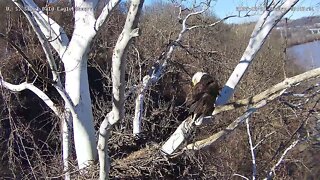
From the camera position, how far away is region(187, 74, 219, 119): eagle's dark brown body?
2795 mm

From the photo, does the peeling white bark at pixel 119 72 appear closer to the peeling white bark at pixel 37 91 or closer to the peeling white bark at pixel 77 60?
the peeling white bark at pixel 77 60

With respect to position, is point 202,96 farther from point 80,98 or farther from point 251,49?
point 80,98

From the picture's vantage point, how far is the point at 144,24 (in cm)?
923

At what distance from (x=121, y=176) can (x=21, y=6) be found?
1.51 m

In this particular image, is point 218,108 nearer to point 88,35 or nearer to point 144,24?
point 88,35

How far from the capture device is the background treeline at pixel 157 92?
4934mm

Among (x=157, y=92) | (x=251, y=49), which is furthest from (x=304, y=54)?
(x=251, y=49)

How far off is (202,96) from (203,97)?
0.03m

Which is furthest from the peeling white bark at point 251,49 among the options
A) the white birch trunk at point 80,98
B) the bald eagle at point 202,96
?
the white birch trunk at point 80,98

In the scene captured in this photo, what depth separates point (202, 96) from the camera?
2871mm

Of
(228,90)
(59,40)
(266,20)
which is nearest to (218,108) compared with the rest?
(228,90)

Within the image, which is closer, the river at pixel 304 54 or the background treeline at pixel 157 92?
the background treeline at pixel 157 92

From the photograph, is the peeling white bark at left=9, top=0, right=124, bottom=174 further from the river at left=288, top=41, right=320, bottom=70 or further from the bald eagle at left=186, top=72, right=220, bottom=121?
the river at left=288, top=41, right=320, bottom=70

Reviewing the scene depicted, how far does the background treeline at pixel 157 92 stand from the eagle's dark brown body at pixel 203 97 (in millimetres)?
627
